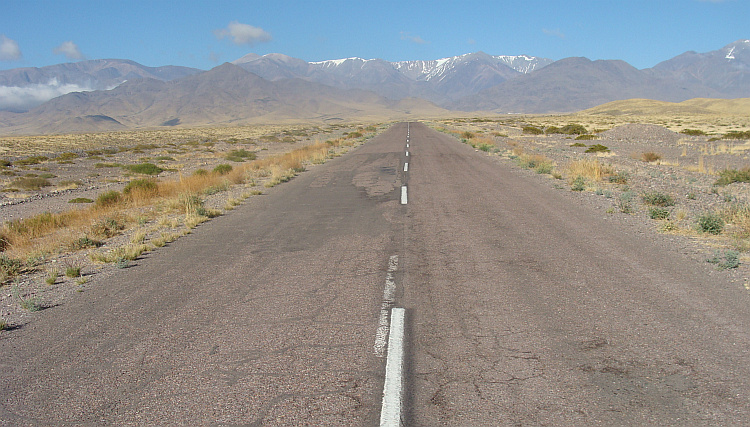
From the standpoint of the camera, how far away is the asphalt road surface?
3338mm

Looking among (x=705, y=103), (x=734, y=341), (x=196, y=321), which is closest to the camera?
(x=734, y=341)

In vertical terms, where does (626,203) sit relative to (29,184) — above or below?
above

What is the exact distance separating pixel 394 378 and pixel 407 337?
0.70 m

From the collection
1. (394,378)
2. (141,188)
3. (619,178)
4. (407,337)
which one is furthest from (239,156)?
(394,378)

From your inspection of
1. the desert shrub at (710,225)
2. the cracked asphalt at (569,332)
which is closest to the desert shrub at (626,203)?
the desert shrub at (710,225)

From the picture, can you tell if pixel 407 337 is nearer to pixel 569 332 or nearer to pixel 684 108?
pixel 569 332

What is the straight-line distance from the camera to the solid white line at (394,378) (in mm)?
3176

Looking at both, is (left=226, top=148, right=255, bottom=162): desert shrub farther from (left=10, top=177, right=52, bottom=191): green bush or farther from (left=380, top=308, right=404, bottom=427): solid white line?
(left=380, top=308, right=404, bottom=427): solid white line

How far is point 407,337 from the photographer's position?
4289 millimetres

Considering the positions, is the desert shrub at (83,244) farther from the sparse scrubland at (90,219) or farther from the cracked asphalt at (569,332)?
the cracked asphalt at (569,332)

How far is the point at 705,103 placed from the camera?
13250cm

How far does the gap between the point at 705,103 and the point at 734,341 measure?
159423 millimetres

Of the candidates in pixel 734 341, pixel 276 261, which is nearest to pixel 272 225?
pixel 276 261

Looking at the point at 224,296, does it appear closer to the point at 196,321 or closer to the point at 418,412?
the point at 196,321
